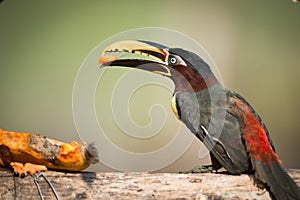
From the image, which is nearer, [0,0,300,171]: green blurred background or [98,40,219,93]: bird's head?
[98,40,219,93]: bird's head

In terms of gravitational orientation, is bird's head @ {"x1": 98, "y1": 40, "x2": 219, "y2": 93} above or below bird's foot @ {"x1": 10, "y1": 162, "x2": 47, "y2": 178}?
above

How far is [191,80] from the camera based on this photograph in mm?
2992

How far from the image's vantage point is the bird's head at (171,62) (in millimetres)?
2965

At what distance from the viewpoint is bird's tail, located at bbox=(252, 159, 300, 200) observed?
2605 mm

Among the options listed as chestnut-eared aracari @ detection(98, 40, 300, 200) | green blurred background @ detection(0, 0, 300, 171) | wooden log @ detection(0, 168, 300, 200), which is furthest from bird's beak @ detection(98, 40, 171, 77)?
green blurred background @ detection(0, 0, 300, 171)

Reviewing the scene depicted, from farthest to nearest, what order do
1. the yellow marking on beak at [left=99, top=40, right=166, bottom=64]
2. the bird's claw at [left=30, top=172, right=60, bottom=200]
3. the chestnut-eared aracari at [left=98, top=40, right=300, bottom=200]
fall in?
the yellow marking on beak at [left=99, top=40, right=166, bottom=64], the chestnut-eared aracari at [left=98, top=40, right=300, bottom=200], the bird's claw at [left=30, top=172, right=60, bottom=200]

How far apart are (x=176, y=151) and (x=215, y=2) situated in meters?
1.27

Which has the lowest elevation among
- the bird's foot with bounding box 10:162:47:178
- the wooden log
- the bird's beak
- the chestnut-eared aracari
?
the wooden log

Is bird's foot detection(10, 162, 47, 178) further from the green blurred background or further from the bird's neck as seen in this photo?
the green blurred background

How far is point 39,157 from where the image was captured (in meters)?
2.54

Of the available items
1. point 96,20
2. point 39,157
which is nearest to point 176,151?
point 96,20

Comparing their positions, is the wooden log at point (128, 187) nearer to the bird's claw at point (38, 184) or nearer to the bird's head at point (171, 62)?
the bird's claw at point (38, 184)

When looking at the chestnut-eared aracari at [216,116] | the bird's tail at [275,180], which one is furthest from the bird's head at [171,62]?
the bird's tail at [275,180]

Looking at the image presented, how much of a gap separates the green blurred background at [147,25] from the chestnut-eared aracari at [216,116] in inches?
47.7
